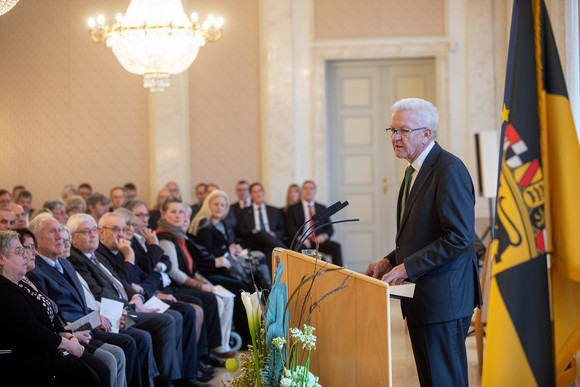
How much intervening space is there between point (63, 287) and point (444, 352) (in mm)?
2292

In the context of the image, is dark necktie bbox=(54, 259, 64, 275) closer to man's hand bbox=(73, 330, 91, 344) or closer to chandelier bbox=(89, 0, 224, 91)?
man's hand bbox=(73, 330, 91, 344)

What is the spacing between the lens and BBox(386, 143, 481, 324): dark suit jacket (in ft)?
9.51

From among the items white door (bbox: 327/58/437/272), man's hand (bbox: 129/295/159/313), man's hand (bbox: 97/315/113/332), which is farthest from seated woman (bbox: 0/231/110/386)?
white door (bbox: 327/58/437/272)

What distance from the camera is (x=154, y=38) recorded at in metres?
6.67

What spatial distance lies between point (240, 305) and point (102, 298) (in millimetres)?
2316

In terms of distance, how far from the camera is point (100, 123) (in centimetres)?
1062

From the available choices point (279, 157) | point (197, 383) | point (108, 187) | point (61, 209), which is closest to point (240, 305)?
point (197, 383)

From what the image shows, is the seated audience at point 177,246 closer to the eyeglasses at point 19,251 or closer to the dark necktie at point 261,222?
the eyeglasses at point 19,251

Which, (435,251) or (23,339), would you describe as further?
(23,339)

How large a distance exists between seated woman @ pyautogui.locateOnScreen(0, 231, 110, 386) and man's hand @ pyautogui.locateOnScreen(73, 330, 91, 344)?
0.20m

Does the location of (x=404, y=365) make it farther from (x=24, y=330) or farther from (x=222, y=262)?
(x=24, y=330)

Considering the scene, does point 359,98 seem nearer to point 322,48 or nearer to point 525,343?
point 322,48

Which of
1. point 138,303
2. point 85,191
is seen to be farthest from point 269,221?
point 138,303

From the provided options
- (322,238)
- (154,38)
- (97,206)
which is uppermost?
(154,38)
